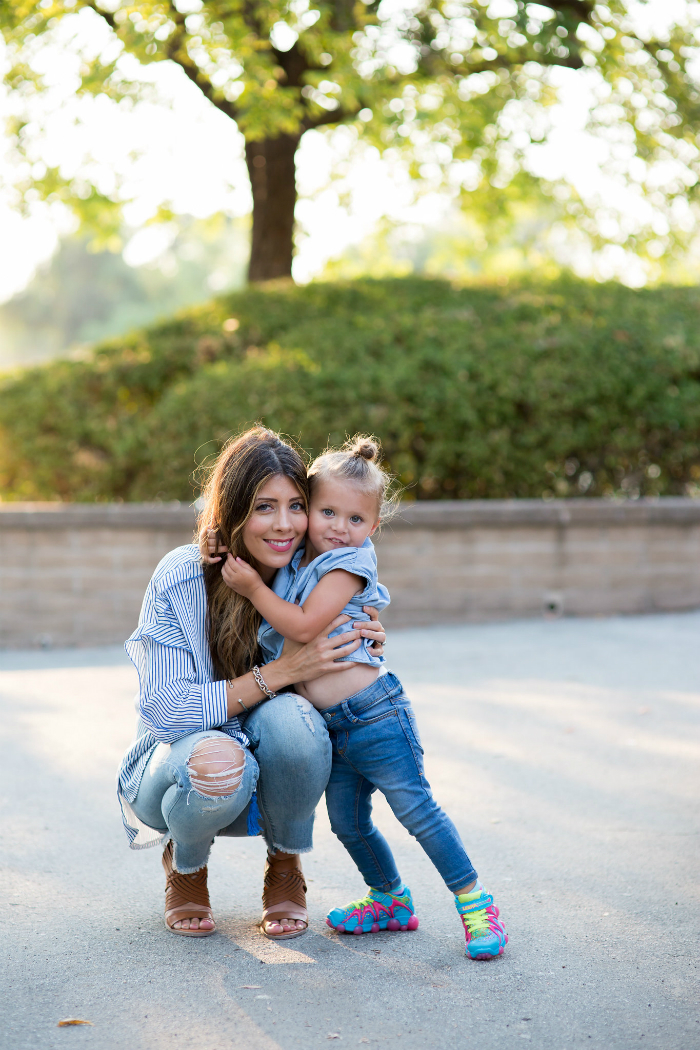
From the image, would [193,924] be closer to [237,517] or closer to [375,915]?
[375,915]

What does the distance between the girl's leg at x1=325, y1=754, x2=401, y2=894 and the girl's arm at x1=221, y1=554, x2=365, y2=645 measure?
1.27 feet

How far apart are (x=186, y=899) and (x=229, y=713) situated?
1.88ft

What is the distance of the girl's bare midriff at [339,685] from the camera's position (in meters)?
2.71

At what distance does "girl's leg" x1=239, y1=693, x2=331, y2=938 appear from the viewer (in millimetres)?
2639

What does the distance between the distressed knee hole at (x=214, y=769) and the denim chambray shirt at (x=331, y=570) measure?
0.35 m

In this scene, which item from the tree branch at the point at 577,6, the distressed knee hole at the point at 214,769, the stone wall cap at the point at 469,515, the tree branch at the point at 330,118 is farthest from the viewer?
the tree branch at the point at 330,118

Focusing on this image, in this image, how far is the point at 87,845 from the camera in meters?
3.46

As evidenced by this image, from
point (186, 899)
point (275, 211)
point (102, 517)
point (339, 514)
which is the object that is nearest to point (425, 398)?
point (102, 517)

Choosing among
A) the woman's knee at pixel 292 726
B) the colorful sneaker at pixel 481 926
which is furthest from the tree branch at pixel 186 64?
the colorful sneaker at pixel 481 926

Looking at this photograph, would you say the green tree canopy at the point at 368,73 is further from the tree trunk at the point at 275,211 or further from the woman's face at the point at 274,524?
the woman's face at the point at 274,524

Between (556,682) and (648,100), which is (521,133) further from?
(556,682)

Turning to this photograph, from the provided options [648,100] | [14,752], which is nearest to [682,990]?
→ [14,752]

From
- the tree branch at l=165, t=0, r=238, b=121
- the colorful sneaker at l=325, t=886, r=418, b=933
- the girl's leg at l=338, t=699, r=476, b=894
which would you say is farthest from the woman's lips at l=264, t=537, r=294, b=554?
the tree branch at l=165, t=0, r=238, b=121

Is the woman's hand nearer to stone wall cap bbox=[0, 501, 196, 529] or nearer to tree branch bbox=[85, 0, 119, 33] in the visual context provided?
stone wall cap bbox=[0, 501, 196, 529]
